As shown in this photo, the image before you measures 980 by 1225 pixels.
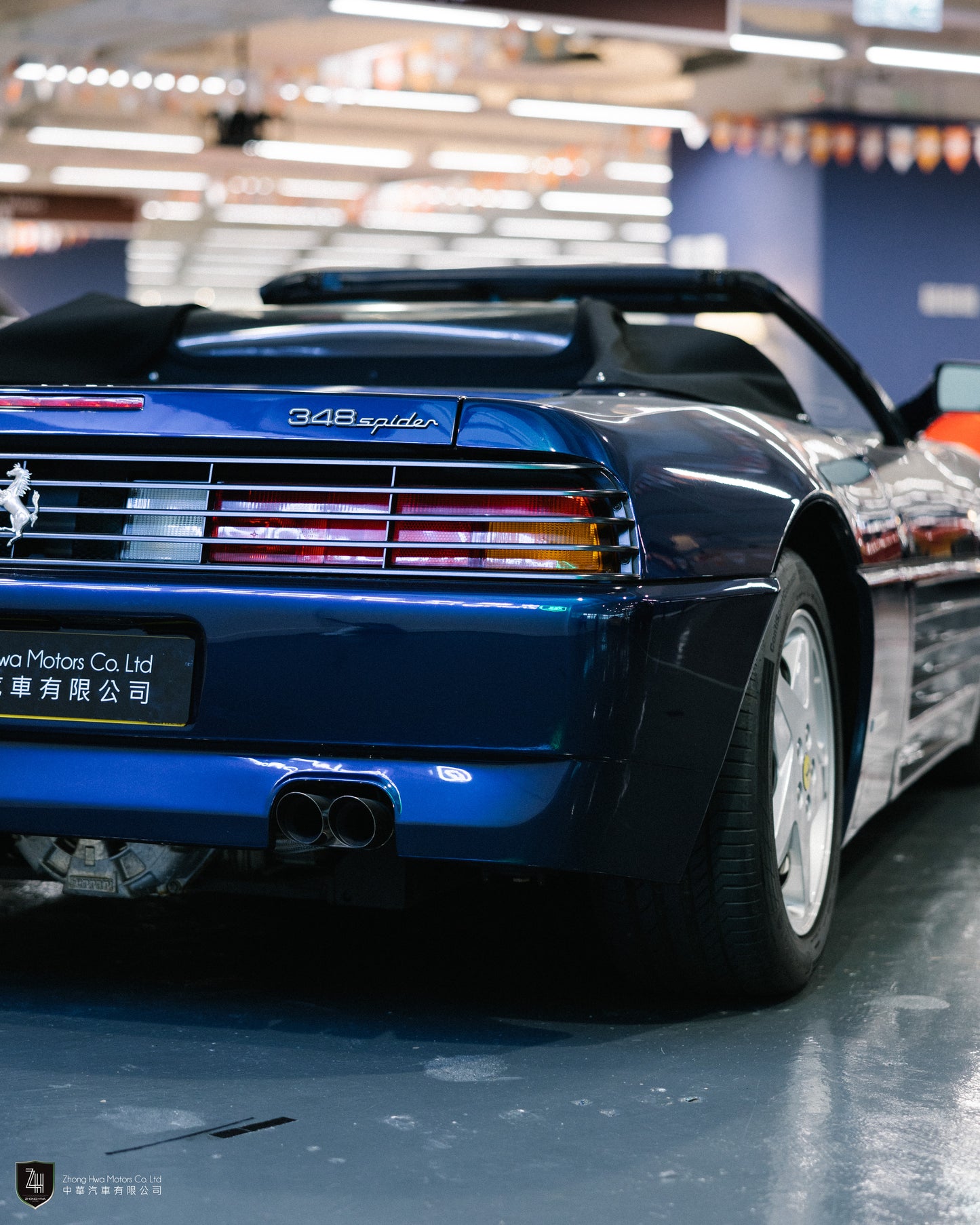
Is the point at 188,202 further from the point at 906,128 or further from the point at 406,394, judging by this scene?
the point at 406,394

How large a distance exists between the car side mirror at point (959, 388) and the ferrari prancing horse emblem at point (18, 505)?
2.57 meters

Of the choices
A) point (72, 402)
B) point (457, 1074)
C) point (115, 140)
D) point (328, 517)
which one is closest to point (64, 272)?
point (115, 140)

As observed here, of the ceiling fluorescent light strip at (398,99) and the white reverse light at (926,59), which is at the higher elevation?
the white reverse light at (926,59)

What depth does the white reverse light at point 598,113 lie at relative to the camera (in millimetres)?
17125

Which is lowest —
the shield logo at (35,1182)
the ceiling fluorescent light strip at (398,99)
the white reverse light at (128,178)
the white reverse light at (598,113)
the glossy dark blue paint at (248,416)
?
the shield logo at (35,1182)

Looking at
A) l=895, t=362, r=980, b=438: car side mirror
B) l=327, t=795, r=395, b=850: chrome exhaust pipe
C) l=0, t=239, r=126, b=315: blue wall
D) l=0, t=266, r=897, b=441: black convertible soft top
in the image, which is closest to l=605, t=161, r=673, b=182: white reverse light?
l=0, t=239, r=126, b=315: blue wall

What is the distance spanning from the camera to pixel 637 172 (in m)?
21.6

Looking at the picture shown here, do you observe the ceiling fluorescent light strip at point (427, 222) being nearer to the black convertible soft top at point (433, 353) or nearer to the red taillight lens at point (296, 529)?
the black convertible soft top at point (433, 353)

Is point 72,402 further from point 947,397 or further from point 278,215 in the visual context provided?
point 278,215

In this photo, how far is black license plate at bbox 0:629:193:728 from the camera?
2.43 m

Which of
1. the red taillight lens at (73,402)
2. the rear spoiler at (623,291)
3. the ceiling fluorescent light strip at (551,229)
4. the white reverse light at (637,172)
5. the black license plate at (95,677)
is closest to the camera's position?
the black license plate at (95,677)

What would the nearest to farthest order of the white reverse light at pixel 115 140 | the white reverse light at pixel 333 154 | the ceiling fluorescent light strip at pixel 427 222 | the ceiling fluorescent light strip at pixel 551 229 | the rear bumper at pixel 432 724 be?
the rear bumper at pixel 432 724, the white reverse light at pixel 115 140, the white reverse light at pixel 333 154, the ceiling fluorescent light strip at pixel 427 222, the ceiling fluorescent light strip at pixel 551 229

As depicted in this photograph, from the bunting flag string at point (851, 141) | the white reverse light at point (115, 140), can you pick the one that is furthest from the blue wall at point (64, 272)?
the bunting flag string at point (851, 141)

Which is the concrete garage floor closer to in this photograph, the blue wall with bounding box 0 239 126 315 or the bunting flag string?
the bunting flag string
